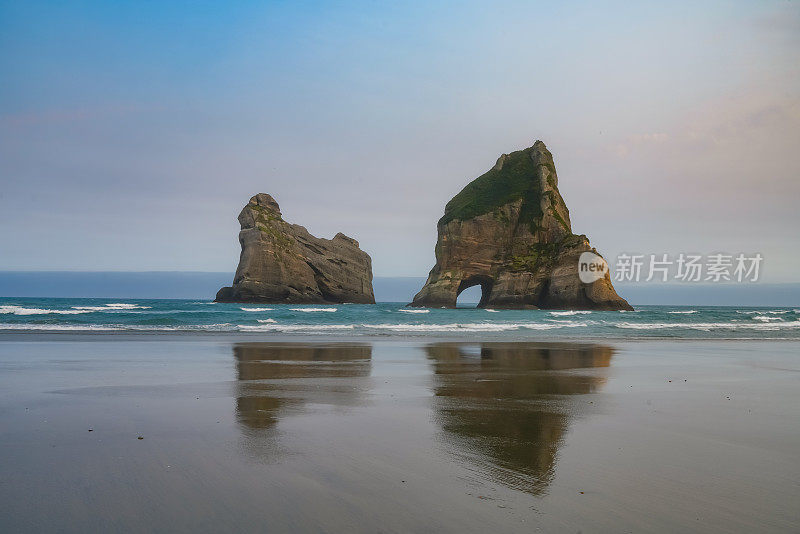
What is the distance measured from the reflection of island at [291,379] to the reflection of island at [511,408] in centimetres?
164

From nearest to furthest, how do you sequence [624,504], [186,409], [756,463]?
[624,504] < [756,463] < [186,409]

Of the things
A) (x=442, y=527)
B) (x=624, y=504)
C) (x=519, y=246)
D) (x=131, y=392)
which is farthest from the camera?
(x=519, y=246)

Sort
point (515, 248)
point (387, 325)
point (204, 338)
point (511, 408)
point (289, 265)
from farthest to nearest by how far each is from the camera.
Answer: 1. point (289, 265)
2. point (515, 248)
3. point (387, 325)
4. point (204, 338)
5. point (511, 408)

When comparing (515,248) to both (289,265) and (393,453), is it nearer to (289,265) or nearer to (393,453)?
(289,265)

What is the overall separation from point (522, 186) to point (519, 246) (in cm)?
1148

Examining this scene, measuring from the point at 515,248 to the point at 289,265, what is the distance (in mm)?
32935

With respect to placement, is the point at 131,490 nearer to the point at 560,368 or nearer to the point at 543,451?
the point at 543,451

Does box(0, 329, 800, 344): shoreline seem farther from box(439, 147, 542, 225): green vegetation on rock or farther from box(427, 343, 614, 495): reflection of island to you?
box(439, 147, 542, 225): green vegetation on rock

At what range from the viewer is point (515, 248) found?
78.6 metres

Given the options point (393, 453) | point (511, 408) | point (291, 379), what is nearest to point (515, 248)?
point (291, 379)

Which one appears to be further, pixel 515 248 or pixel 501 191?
pixel 501 191

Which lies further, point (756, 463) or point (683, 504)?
point (756, 463)

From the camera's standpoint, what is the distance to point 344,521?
3.29m

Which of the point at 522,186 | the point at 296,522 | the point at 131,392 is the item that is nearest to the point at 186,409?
the point at 131,392
